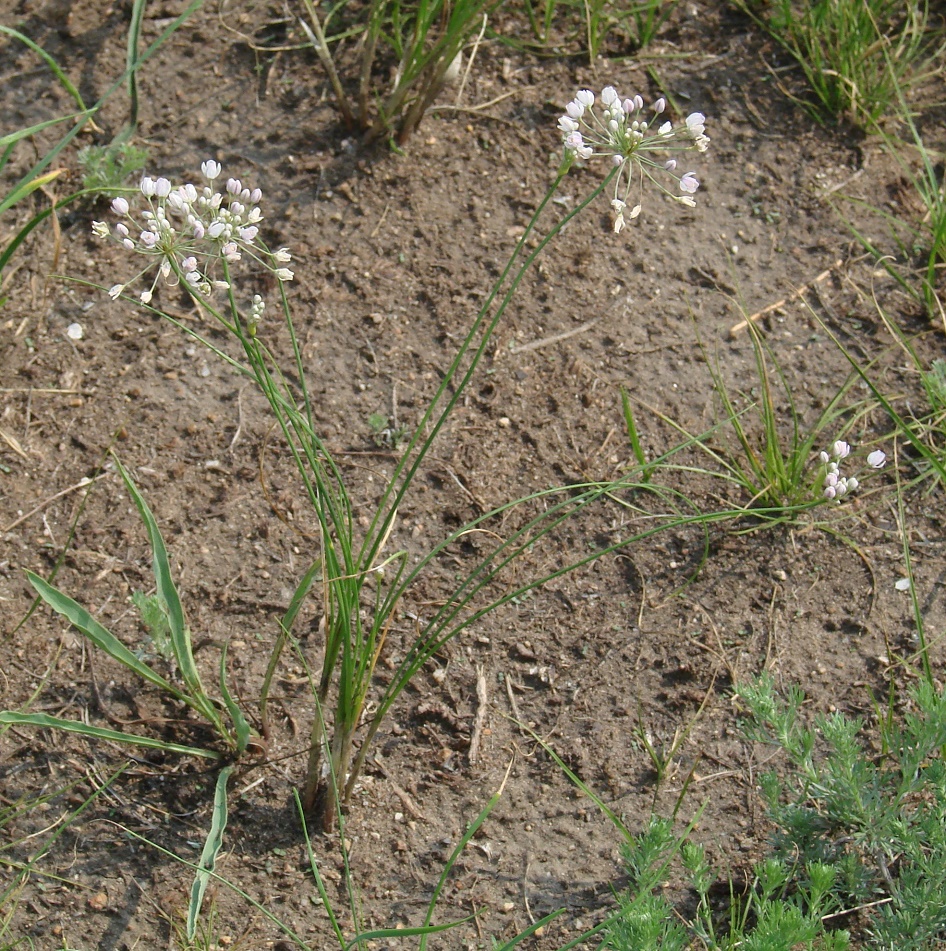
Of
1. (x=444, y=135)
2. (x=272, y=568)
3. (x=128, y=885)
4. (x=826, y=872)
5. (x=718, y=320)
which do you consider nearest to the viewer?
(x=826, y=872)

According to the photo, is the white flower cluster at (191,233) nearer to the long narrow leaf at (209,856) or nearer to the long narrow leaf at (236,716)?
the long narrow leaf at (236,716)

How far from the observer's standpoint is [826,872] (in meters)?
1.53

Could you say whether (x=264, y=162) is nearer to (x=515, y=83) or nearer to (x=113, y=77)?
(x=113, y=77)

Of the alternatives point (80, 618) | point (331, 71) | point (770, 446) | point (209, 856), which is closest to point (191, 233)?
point (80, 618)

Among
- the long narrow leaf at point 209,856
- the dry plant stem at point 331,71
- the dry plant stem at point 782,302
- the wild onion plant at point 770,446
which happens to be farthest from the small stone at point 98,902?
the dry plant stem at point 331,71

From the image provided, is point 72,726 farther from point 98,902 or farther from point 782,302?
point 782,302

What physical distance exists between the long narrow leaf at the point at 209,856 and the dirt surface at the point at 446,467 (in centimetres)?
20

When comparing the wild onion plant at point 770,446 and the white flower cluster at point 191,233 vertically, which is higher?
the white flower cluster at point 191,233

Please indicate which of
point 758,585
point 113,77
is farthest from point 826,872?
point 113,77

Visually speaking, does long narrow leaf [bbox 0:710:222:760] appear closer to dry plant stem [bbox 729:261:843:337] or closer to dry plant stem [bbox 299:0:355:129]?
dry plant stem [bbox 729:261:843:337]

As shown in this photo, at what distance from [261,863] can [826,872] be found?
97 centimetres

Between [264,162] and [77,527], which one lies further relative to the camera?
[264,162]

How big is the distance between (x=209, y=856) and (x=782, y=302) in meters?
1.91

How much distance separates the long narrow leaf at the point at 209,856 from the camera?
1561 mm
